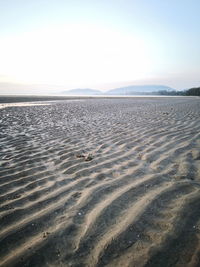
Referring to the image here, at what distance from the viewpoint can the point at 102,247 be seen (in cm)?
181

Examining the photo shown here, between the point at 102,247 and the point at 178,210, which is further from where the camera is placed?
the point at 178,210

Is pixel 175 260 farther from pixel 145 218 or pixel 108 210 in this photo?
pixel 108 210

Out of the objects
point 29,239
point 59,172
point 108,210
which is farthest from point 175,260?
point 59,172

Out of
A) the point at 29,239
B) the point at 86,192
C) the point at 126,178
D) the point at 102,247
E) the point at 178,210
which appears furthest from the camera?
the point at 126,178

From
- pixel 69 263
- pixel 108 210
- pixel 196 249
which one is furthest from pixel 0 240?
pixel 196 249

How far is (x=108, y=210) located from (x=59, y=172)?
5.02 feet

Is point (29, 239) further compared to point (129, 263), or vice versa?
point (29, 239)

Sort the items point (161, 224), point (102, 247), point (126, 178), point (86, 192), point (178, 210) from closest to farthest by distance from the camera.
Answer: point (102, 247) < point (161, 224) < point (178, 210) < point (86, 192) < point (126, 178)

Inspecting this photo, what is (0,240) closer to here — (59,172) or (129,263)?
(129,263)

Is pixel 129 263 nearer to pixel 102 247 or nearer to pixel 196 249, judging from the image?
pixel 102 247

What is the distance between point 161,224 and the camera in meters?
2.06

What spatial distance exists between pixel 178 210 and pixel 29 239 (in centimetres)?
180

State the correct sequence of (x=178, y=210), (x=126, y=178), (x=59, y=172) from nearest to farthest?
(x=178, y=210) → (x=126, y=178) → (x=59, y=172)

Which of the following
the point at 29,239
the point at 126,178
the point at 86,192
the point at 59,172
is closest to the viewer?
the point at 29,239
